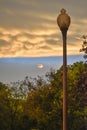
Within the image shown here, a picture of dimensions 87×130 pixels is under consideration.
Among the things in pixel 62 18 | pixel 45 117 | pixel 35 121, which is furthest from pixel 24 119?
pixel 62 18

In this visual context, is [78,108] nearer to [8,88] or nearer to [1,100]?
[1,100]

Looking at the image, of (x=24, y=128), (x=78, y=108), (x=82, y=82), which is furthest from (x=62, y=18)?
(x=24, y=128)

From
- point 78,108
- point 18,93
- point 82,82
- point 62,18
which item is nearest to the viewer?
point 62,18

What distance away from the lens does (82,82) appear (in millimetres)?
55500

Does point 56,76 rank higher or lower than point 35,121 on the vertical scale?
higher

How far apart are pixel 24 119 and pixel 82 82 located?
22.9 meters

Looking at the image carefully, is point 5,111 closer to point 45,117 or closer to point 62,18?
point 45,117

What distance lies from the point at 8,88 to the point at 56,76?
17.0 m

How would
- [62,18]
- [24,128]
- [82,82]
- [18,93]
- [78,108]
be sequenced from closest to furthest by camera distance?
[62,18] → [82,82] → [78,108] → [24,128] → [18,93]

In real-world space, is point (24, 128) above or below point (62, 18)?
below

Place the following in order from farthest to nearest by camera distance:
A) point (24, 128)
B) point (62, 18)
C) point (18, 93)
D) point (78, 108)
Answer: point (18, 93) → point (24, 128) → point (78, 108) → point (62, 18)

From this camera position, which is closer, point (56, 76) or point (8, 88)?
point (56, 76)

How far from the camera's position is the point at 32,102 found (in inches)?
2849

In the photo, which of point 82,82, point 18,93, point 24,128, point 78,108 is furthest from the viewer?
point 18,93
